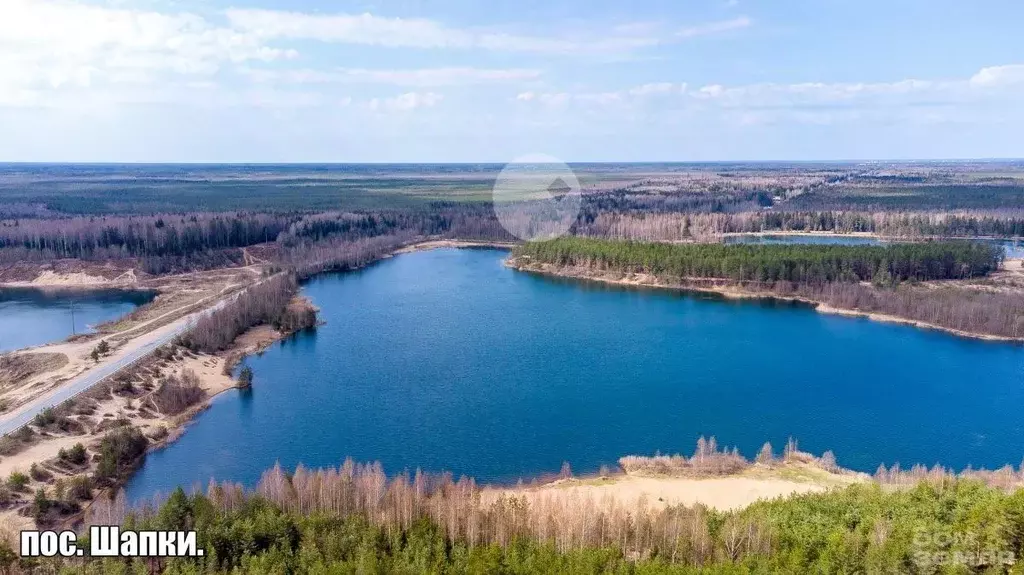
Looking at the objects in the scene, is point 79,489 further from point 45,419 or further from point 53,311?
point 53,311

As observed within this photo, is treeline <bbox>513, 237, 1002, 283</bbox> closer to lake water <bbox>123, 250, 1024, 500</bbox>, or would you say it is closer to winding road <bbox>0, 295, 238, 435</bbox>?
lake water <bbox>123, 250, 1024, 500</bbox>

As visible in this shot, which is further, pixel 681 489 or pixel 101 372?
pixel 101 372

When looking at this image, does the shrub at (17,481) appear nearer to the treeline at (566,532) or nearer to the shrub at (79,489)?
the shrub at (79,489)

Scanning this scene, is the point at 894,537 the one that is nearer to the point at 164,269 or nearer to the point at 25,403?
the point at 25,403

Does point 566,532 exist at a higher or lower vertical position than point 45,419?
lower

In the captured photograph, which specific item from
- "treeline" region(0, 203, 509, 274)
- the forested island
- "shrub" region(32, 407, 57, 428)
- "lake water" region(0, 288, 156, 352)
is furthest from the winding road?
the forested island

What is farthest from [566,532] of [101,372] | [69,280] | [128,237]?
[128,237]
